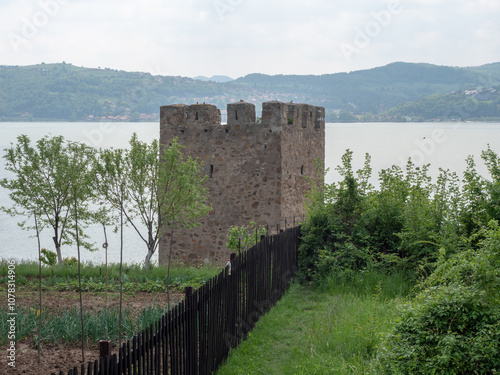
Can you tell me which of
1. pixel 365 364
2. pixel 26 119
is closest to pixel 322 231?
pixel 365 364

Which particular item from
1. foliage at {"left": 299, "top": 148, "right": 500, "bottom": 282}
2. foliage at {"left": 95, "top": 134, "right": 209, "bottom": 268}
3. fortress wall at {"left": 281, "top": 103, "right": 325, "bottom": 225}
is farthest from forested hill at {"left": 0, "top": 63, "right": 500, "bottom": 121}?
foliage at {"left": 299, "top": 148, "right": 500, "bottom": 282}

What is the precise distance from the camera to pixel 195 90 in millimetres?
43562

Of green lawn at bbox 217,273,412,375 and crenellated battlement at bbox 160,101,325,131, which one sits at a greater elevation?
crenellated battlement at bbox 160,101,325,131

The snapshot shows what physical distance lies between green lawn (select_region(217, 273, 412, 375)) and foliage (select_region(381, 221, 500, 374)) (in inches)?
16.7

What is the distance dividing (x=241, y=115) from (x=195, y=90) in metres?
29.0

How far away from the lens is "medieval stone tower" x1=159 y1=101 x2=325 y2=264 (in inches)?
595

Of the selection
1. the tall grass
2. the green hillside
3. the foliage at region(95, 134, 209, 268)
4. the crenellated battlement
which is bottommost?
the tall grass

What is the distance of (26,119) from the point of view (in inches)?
1829

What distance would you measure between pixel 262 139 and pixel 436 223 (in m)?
6.18

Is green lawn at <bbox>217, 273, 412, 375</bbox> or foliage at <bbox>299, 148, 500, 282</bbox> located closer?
green lawn at <bbox>217, 273, 412, 375</bbox>

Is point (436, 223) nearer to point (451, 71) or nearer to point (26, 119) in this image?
point (26, 119)

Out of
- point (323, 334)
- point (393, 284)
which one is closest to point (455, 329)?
point (323, 334)

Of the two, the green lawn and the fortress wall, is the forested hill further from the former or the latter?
the green lawn

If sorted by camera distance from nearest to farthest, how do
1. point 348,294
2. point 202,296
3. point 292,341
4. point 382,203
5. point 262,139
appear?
point 202,296, point 292,341, point 348,294, point 382,203, point 262,139
